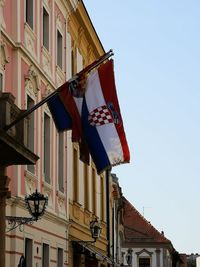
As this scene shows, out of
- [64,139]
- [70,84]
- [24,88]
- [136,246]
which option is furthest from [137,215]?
[70,84]

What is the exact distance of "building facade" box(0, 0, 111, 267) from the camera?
815 inches

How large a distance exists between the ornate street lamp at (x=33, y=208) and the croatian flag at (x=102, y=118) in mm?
1630

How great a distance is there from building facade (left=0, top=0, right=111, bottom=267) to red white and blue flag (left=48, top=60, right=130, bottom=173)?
3.32 meters

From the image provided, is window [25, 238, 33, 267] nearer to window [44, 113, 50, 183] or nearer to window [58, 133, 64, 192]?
window [44, 113, 50, 183]

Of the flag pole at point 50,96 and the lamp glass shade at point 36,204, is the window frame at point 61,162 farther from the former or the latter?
the flag pole at point 50,96

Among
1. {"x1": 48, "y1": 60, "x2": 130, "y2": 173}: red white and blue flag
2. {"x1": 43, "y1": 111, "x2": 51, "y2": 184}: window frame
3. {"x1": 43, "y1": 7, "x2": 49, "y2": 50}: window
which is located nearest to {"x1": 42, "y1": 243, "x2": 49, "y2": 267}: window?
{"x1": 43, "y1": 111, "x2": 51, "y2": 184}: window frame

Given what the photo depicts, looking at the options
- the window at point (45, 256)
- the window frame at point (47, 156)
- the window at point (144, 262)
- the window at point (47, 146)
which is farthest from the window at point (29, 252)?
the window at point (144, 262)

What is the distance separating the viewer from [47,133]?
2505cm

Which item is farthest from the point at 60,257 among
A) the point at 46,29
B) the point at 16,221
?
the point at 16,221

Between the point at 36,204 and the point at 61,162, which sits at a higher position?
the point at 61,162

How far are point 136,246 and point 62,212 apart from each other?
48.2 m

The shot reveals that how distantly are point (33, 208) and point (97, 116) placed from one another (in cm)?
377

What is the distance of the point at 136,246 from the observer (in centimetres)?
7406

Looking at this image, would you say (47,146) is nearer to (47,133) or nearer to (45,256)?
(47,133)
